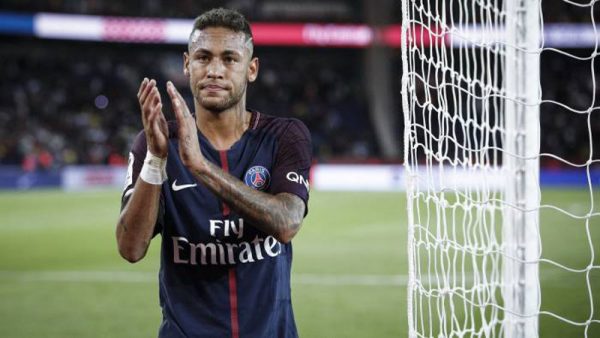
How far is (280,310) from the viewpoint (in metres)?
2.78

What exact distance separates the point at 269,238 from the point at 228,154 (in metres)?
0.36

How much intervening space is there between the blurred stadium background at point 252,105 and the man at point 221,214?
176 inches

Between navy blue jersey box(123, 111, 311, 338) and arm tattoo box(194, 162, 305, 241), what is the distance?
4.0 inches

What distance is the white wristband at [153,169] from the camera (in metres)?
2.51

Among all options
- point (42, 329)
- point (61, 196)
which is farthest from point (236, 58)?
point (61, 196)

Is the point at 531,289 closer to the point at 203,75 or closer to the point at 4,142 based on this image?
the point at 203,75

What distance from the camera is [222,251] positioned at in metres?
2.70

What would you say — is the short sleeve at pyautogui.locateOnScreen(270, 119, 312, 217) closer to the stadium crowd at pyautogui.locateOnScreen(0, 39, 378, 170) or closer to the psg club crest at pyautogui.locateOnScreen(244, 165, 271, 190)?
the psg club crest at pyautogui.locateOnScreen(244, 165, 271, 190)

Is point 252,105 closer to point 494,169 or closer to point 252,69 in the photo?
point 494,169

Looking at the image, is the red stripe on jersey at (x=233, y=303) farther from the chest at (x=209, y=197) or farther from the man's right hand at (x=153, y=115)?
the man's right hand at (x=153, y=115)

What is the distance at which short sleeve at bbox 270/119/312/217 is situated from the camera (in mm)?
2730

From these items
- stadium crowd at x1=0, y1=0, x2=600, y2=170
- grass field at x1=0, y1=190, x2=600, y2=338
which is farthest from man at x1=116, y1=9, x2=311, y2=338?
stadium crowd at x1=0, y1=0, x2=600, y2=170

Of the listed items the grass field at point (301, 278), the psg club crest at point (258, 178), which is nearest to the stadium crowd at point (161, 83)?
the grass field at point (301, 278)

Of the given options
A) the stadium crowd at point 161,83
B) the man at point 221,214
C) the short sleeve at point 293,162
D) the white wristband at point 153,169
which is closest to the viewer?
the white wristband at point 153,169
